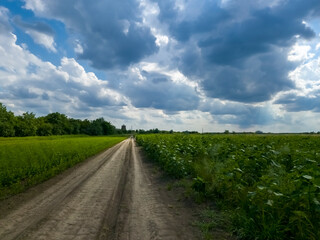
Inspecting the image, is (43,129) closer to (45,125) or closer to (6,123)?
(45,125)

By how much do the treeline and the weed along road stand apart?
8236 cm

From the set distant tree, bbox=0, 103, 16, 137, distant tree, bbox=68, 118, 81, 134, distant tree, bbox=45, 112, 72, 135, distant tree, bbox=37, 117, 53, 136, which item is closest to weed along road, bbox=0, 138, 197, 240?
distant tree, bbox=0, 103, 16, 137

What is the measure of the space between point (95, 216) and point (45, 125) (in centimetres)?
11591

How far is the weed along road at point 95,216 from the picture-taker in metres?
5.40

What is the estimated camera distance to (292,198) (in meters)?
4.79

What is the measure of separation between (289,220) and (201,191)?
3811 millimetres

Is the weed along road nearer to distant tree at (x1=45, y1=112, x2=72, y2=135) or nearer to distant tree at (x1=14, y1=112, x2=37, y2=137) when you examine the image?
distant tree at (x1=14, y1=112, x2=37, y2=137)

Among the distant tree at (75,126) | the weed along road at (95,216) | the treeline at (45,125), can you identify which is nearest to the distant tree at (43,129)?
the treeline at (45,125)

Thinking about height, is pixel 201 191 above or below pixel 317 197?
below

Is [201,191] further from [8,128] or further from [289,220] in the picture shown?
[8,128]

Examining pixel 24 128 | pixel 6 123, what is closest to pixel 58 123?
pixel 24 128

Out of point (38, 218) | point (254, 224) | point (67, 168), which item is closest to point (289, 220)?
point (254, 224)

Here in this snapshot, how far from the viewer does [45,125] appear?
108 m

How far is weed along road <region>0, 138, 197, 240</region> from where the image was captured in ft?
17.7
